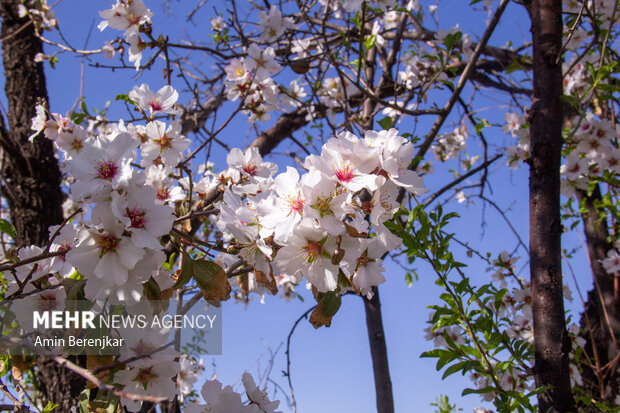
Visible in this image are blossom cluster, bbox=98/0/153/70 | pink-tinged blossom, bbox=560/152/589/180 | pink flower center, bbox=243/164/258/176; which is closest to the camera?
pink flower center, bbox=243/164/258/176

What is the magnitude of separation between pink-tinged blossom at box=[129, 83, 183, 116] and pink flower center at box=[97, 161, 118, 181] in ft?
1.54

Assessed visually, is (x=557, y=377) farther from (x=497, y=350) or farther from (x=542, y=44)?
(x=542, y=44)

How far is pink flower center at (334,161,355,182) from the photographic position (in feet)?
2.47

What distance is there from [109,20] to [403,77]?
1.53 metres

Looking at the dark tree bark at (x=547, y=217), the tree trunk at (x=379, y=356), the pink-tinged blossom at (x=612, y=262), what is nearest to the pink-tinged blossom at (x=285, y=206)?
the dark tree bark at (x=547, y=217)

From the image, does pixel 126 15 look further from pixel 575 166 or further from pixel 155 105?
pixel 575 166

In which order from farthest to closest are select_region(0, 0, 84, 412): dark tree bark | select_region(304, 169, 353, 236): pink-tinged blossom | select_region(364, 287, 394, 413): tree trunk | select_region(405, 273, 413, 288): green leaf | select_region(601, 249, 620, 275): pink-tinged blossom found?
1. select_region(405, 273, 413, 288): green leaf
2. select_region(601, 249, 620, 275): pink-tinged blossom
3. select_region(0, 0, 84, 412): dark tree bark
4. select_region(364, 287, 394, 413): tree trunk
5. select_region(304, 169, 353, 236): pink-tinged blossom

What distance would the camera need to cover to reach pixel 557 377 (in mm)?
1243

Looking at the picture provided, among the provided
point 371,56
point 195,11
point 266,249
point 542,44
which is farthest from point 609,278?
point 195,11

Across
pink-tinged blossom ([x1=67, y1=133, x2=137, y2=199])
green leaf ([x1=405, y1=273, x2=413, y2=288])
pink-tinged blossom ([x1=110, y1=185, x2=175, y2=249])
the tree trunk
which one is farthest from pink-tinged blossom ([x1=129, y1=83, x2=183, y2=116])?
green leaf ([x1=405, y1=273, x2=413, y2=288])

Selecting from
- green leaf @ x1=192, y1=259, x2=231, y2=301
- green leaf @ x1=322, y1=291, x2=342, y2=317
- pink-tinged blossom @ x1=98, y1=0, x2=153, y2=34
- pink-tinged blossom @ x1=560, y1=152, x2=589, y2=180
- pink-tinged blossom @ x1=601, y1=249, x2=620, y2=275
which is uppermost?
pink-tinged blossom @ x1=98, y1=0, x2=153, y2=34

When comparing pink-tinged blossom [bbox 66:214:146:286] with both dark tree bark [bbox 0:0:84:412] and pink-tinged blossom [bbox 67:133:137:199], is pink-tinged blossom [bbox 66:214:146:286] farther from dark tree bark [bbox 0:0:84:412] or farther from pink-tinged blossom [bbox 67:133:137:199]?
dark tree bark [bbox 0:0:84:412]

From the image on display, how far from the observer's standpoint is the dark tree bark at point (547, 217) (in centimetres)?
125

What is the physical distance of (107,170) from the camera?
0.81m
